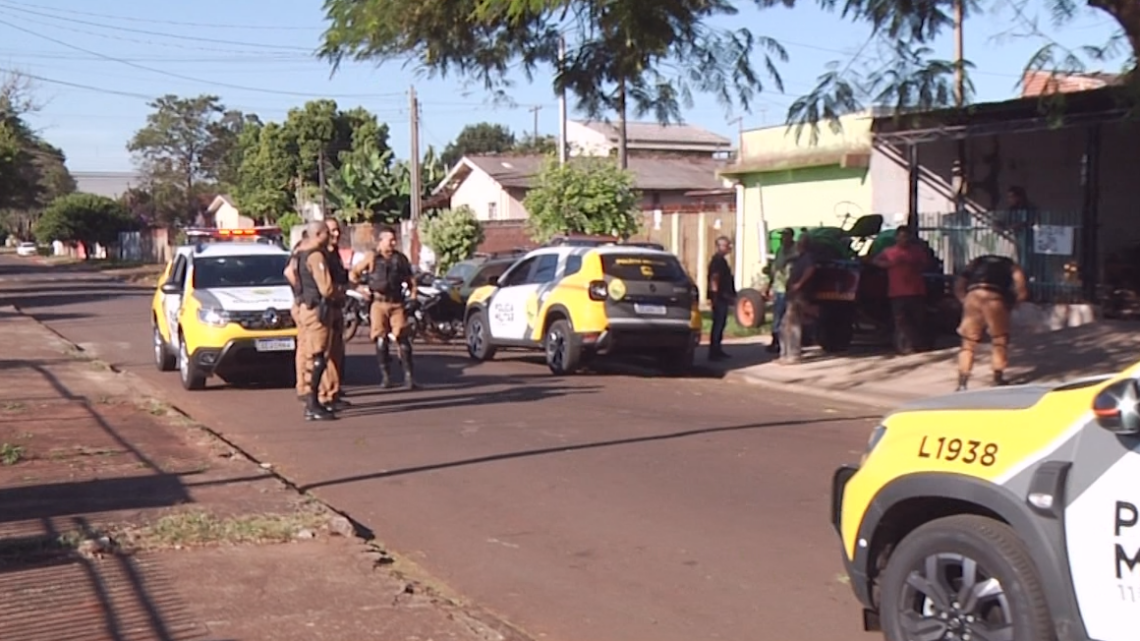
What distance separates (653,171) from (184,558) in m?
45.6

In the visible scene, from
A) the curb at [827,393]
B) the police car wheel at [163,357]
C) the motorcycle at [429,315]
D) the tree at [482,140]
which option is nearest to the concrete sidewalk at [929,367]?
the curb at [827,393]

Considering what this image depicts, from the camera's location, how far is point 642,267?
1744 cm

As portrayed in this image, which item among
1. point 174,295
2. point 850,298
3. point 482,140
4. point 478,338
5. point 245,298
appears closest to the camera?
point 245,298

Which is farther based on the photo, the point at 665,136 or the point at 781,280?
the point at 665,136

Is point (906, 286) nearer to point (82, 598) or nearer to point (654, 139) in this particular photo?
point (82, 598)

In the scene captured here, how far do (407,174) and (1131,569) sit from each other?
149ft

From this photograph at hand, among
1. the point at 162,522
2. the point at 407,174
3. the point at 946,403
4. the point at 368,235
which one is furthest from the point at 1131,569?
the point at 407,174

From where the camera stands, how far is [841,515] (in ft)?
19.2

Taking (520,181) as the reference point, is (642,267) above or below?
below

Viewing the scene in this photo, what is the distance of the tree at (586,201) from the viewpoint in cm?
3031

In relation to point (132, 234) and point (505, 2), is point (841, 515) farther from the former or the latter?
point (132, 234)

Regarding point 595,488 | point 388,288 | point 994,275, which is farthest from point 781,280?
point 595,488

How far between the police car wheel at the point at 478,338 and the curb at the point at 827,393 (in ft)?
11.3

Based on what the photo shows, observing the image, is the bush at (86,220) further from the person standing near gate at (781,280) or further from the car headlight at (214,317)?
the car headlight at (214,317)
